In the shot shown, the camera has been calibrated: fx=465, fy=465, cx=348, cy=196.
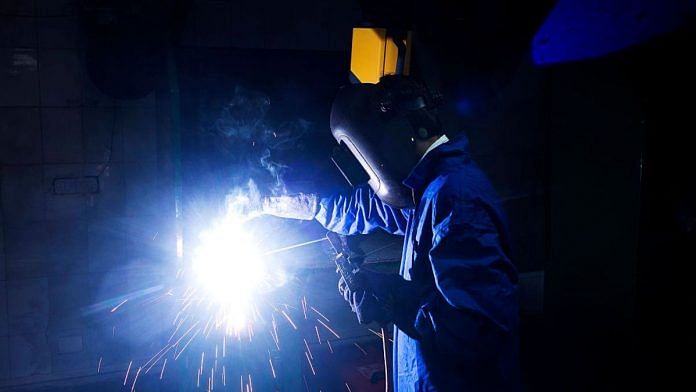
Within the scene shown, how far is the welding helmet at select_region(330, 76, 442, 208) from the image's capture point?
6.04 feet

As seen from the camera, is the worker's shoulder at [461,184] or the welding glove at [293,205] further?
the welding glove at [293,205]

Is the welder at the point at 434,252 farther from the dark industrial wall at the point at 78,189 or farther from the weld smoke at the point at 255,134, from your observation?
the dark industrial wall at the point at 78,189

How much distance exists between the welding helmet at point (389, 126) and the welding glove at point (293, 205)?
49cm

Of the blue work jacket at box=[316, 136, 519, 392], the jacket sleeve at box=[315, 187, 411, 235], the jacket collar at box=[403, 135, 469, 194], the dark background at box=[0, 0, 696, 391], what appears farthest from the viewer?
the dark background at box=[0, 0, 696, 391]

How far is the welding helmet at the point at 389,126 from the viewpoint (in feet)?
6.04

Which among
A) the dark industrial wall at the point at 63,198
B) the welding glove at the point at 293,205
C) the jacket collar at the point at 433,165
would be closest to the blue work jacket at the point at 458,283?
the jacket collar at the point at 433,165

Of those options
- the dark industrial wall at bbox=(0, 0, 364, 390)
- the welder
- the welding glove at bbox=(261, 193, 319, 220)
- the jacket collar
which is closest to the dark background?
the dark industrial wall at bbox=(0, 0, 364, 390)

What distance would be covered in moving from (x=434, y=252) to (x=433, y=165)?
0.35 m

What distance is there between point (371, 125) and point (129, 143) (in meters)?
2.02

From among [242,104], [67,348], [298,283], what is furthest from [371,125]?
[67,348]

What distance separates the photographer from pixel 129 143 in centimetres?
315

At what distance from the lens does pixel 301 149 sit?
3.24 m

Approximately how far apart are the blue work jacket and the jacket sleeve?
316 mm

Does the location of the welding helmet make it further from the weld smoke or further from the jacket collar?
the weld smoke
